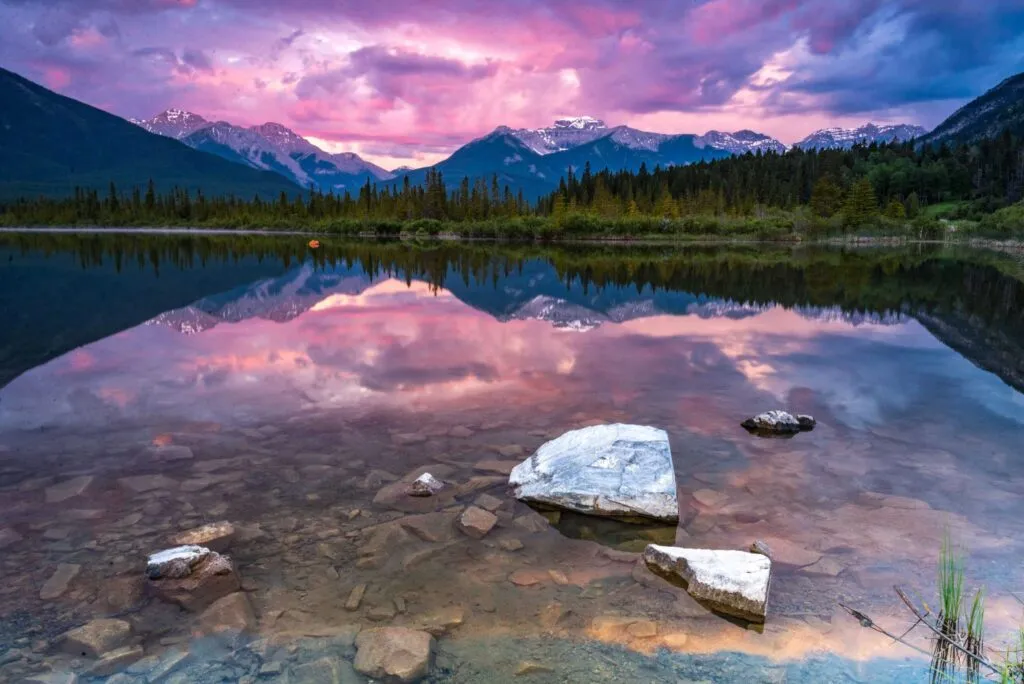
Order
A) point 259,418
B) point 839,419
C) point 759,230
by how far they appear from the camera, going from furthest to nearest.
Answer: point 759,230 < point 839,419 < point 259,418

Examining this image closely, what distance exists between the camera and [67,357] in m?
17.4

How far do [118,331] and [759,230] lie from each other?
103361 mm

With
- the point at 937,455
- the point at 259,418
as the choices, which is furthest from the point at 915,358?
the point at 259,418

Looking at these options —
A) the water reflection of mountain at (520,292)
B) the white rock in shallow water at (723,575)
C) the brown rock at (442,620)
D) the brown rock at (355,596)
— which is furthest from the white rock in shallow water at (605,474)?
the water reflection of mountain at (520,292)

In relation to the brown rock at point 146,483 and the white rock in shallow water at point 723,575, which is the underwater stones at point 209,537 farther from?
the white rock in shallow water at point 723,575

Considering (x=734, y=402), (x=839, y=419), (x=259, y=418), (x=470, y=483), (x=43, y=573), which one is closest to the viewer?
(x=43, y=573)

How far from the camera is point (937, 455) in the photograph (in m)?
10.8

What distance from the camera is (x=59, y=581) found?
661 centimetres

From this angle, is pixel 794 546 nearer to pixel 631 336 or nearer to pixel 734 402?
pixel 734 402

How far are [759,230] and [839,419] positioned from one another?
339 feet

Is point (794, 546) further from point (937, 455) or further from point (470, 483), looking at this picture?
point (937, 455)

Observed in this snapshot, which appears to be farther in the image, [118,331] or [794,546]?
[118,331]

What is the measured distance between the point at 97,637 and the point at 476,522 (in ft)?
12.8

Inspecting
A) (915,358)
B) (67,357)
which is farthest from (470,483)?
(915,358)
